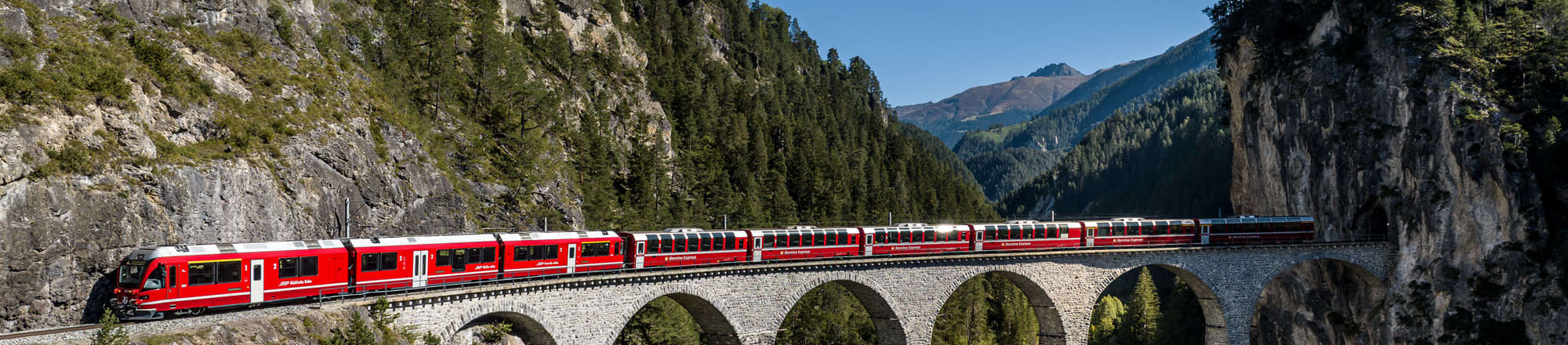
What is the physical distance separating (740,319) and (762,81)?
326 ft

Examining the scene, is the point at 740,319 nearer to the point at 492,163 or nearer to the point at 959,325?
the point at 492,163

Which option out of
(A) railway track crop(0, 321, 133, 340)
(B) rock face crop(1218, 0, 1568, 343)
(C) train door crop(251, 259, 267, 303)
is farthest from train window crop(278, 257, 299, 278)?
(B) rock face crop(1218, 0, 1568, 343)

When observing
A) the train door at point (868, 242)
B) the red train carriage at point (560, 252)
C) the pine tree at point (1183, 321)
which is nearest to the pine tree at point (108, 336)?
the red train carriage at point (560, 252)

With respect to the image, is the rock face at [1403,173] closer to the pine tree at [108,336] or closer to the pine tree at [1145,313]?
the pine tree at [1145,313]

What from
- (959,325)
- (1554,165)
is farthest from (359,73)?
(1554,165)

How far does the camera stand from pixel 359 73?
57469 mm

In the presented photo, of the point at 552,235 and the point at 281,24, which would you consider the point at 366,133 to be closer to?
the point at 281,24

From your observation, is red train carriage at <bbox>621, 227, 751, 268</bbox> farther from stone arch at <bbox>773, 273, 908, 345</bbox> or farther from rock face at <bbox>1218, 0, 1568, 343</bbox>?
rock face at <bbox>1218, 0, 1568, 343</bbox>

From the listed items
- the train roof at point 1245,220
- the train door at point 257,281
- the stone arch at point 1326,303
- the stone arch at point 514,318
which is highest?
the train roof at point 1245,220

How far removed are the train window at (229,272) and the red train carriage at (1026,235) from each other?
4012cm

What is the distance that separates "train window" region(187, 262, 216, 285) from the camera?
103 feet

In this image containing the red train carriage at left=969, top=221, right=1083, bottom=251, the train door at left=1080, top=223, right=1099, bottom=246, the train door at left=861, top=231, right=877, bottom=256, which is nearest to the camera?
the train door at left=861, top=231, right=877, bottom=256

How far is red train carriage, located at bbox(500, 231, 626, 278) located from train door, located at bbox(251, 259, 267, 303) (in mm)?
9611

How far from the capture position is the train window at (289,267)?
110ft
